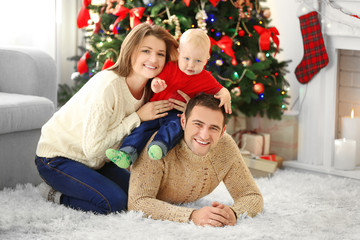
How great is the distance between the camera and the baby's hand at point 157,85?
2.31m

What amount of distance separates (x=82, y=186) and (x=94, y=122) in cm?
30

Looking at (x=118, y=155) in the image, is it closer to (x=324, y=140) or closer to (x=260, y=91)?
(x=260, y=91)

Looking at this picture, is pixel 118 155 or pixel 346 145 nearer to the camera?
pixel 118 155

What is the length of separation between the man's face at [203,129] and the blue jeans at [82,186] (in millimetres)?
403

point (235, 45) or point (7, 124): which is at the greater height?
point (235, 45)

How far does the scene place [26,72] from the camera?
314cm

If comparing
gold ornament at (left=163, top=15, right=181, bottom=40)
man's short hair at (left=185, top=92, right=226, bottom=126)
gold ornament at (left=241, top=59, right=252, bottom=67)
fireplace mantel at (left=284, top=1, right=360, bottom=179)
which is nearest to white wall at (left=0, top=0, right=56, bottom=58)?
gold ornament at (left=163, top=15, right=181, bottom=40)

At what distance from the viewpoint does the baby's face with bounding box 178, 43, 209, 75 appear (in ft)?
7.65

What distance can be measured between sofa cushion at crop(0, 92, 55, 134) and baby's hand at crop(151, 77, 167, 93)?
0.81m

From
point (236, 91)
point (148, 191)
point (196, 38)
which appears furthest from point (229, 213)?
point (236, 91)

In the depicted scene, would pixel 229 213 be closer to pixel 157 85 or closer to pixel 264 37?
pixel 157 85

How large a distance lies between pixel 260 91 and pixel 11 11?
73.9 inches

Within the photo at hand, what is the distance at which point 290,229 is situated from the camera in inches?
88.3

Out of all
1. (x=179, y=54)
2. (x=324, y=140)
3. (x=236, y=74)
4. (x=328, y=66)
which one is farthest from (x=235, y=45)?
(x=179, y=54)
